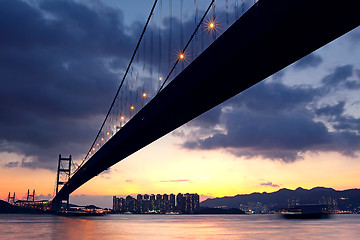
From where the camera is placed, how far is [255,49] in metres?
11.5

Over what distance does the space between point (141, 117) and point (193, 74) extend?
879cm

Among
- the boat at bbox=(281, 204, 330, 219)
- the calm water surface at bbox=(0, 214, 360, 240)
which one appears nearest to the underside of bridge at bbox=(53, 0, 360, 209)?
the calm water surface at bbox=(0, 214, 360, 240)

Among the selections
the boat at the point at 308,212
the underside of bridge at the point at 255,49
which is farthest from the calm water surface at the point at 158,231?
the boat at the point at 308,212

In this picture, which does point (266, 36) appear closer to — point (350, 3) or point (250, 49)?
point (250, 49)

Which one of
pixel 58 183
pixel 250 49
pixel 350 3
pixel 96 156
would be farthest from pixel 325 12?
pixel 58 183

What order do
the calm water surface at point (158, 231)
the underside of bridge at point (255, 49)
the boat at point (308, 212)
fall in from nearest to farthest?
the underside of bridge at point (255, 49), the calm water surface at point (158, 231), the boat at point (308, 212)

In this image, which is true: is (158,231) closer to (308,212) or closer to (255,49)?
(255,49)

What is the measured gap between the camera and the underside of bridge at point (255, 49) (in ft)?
30.5

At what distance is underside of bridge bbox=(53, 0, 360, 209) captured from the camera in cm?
929

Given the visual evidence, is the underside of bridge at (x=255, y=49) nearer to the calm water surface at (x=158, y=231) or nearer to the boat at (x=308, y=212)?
the calm water surface at (x=158, y=231)

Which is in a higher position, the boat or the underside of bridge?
the underside of bridge

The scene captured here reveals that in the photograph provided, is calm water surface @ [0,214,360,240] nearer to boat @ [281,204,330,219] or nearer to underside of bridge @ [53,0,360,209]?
underside of bridge @ [53,0,360,209]

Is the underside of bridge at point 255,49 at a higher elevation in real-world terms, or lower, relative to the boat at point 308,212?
higher

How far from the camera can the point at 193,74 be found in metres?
15.5
